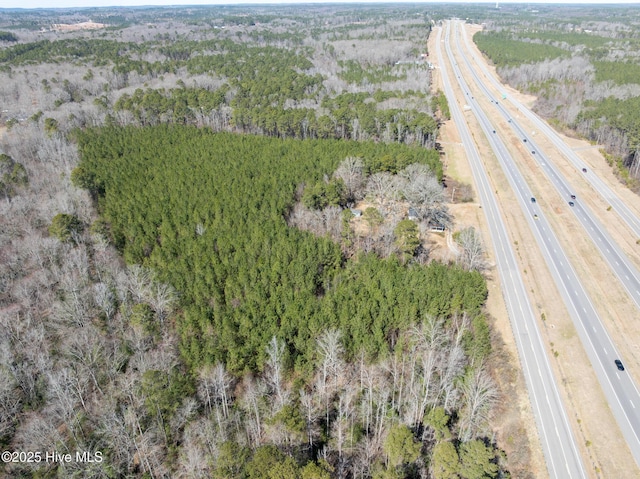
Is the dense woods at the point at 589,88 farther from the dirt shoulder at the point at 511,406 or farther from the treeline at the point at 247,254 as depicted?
the dirt shoulder at the point at 511,406

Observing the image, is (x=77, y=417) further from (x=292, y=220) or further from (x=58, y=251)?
(x=292, y=220)

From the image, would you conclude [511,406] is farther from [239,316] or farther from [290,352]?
[239,316]

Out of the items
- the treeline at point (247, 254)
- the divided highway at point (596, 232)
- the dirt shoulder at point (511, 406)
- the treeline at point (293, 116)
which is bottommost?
the dirt shoulder at point (511, 406)

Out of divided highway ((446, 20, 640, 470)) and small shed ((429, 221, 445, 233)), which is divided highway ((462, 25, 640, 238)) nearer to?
divided highway ((446, 20, 640, 470))

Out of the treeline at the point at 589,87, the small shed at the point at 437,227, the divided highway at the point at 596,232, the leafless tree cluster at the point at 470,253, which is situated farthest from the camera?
the treeline at the point at 589,87

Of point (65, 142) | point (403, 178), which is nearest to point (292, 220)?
point (403, 178)

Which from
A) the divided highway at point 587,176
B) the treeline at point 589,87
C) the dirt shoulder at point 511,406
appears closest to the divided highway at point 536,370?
the dirt shoulder at point 511,406

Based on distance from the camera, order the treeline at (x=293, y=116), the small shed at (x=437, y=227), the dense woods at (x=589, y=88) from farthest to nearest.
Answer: the treeline at (x=293, y=116) < the dense woods at (x=589, y=88) < the small shed at (x=437, y=227)
